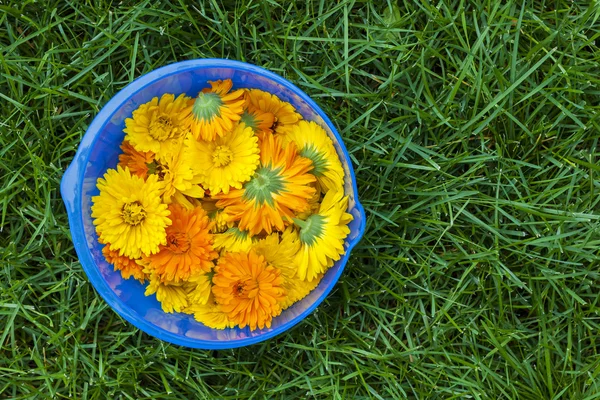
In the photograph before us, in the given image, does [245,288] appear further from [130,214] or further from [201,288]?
[130,214]

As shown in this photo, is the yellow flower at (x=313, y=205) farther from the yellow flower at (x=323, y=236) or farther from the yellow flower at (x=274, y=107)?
the yellow flower at (x=274, y=107)

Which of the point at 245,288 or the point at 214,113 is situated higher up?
the point at 214,113

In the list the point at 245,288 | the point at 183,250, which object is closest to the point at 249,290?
the point at 245,288

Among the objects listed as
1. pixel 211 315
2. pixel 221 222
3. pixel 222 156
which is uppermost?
pixel 222 156

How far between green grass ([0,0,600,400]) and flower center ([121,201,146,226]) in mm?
229

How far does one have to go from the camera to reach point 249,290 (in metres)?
0.85

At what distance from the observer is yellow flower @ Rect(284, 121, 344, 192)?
0.90 metres

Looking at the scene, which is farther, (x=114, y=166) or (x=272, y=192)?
(x=114, y=166)

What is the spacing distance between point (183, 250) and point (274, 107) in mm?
286

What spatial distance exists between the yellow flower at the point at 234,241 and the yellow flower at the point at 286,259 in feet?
0.05

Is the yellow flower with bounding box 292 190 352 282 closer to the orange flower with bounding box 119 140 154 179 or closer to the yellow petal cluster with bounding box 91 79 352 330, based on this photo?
the yellow petal cluster with bounding box 91 79 352 330

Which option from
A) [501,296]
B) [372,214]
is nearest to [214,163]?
[372,214]

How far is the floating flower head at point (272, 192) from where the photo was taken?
0.85m

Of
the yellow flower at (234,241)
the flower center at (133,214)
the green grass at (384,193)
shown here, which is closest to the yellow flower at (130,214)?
the flower center at (133,214)
